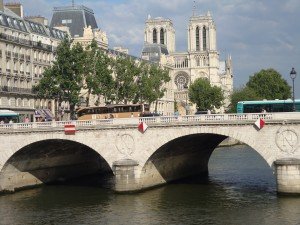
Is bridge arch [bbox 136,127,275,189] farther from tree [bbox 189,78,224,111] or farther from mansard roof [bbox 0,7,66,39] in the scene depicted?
tree [bbox 189,78,224,111]

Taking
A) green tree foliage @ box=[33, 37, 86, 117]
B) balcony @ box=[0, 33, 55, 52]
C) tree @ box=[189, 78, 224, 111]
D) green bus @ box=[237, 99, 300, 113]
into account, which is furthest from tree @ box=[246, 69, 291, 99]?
green bus @ box=[237, 99, 300, 113]

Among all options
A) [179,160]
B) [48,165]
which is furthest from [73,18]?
[179,160]

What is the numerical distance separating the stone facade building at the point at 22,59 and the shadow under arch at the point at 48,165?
78.7 feet

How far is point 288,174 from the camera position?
52000 millimetres

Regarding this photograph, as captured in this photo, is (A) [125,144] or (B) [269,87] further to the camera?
(B) [269,87]

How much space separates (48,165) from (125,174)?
14.7m

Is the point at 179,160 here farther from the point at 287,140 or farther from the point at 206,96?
the point at 206,96

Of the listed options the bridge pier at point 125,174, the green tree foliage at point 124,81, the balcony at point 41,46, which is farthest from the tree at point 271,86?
the bridge pier at point 125,174

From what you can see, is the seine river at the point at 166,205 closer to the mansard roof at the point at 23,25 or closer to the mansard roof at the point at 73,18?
the mansard roof at the point at 23,25

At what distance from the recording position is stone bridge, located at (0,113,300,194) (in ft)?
175

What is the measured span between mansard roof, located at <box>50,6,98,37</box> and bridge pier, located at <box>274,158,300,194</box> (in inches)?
3125

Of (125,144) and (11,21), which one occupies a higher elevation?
(11,21)

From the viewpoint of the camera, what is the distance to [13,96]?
96562 millimetres

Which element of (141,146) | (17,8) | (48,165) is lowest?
(48,165)
